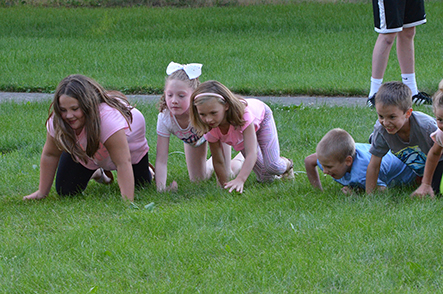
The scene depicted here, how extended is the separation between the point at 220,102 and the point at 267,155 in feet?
2.58

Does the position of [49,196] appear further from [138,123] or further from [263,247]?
[263,247]

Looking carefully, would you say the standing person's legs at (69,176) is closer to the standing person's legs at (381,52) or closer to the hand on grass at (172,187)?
the hand on grass at (172,187)

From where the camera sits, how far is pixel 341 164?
394cm

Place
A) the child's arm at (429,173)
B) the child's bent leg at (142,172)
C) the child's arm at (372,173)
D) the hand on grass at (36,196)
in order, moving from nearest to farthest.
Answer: the child's arm at (429,173), the child's arm at (372,173), the hand on grass at (36,196), the child's bent leg at (142,172)

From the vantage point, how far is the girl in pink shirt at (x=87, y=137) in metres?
4.01

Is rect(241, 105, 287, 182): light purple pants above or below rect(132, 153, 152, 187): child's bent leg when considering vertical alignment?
above

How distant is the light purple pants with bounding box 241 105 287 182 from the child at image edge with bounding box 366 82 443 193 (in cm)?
91

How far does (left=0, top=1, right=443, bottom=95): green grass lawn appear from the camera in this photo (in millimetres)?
9242

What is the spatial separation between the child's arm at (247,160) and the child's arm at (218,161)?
24 centimetres

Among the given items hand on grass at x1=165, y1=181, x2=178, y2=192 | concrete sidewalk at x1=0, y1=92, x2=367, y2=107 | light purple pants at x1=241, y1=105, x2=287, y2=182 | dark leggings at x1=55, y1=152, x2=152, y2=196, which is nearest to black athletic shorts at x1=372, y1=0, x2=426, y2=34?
concrete sidewalk at x1=0, y1=92, x2=367, y2=107

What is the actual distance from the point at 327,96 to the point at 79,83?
5.01 metres

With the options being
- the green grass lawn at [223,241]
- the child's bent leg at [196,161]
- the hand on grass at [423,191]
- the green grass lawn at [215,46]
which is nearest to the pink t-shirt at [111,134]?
the green grass lawn at [223,241]

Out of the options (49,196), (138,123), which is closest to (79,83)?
(138,123)

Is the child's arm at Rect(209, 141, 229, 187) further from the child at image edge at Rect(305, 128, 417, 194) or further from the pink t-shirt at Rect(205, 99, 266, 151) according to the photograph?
the child at image edge at Rect(305, 128, 417, 194)
